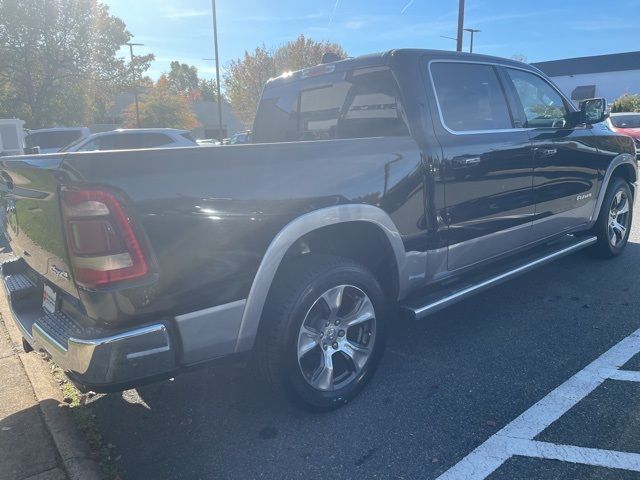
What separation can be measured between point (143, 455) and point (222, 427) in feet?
1.45

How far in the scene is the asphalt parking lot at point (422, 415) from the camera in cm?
252

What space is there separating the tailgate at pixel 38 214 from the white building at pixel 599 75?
2221 inches

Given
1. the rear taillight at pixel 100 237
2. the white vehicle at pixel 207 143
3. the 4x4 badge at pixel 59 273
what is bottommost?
the 4x4 badge at pixel 59 273

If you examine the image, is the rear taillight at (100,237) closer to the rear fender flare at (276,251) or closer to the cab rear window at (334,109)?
the rear fender flare at (276,251)

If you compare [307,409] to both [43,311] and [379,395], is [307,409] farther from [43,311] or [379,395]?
[43,311]

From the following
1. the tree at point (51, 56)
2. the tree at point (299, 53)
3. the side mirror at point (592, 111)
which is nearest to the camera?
the side mirror at point (592, 111)

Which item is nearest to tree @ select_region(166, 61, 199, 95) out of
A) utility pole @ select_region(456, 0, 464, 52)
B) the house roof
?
the house roof

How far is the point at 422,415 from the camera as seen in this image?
291 centimetres

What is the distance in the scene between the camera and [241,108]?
45.4 m

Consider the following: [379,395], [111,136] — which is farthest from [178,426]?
[111,136]

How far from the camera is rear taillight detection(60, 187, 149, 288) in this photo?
80.3 inches

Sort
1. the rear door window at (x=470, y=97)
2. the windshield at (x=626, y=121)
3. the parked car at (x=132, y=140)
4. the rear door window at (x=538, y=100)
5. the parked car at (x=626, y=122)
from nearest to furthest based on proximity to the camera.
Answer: the rear door window at (x=470, y=97) < the rear door window at (x=538, y=100) < the parked car at (x=132, y=140) < the parked car at (x=626, y=122) < the windshield at (x=626, y=121)

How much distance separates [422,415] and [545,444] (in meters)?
0.65

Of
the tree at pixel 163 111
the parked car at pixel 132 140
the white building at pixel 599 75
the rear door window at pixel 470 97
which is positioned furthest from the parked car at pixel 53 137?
the white building at pixel 599 75
